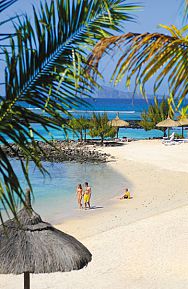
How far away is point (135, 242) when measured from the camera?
11312mm

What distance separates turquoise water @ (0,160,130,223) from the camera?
1730 centimetres

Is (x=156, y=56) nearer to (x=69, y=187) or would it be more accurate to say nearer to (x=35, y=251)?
(x=35, y=251)

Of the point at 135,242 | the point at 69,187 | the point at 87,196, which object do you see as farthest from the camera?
the point at 69,187

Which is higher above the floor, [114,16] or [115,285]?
[114,16]

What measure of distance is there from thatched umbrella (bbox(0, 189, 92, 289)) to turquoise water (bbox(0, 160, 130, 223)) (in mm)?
6812

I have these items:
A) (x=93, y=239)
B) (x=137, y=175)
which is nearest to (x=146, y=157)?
(x=137, y=175)

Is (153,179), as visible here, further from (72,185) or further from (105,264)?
(105,264)

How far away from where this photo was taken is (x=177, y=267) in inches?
374

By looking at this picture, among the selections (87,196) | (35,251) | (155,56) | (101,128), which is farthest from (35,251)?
(101,128)

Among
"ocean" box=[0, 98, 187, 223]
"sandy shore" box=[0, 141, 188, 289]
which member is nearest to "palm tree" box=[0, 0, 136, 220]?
"sandy shore" box=[0, 141, 188, 289]

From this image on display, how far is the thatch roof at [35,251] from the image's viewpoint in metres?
6.47

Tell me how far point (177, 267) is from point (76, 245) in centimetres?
342

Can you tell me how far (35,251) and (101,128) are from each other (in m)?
30.5

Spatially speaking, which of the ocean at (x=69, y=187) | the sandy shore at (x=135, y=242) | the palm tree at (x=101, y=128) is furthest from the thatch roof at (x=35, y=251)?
the palm tree at (x=101, y=128)
